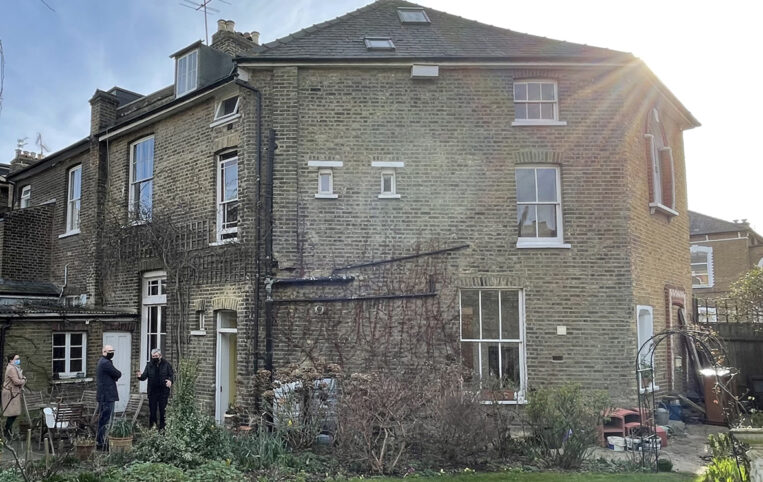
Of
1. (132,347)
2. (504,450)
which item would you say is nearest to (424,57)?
(504,450)

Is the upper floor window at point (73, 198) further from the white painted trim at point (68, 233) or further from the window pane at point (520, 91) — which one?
the window pane at point (520, 91)

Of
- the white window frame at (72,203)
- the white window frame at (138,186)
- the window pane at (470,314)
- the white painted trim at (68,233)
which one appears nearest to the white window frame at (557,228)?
the window pane at (470,314)

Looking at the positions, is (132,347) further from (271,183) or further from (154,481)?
(154,481)

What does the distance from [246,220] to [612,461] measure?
8326 mm

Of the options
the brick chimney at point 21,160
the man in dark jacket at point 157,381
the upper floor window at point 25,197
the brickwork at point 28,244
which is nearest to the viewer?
the man in dark jacket at point 157,381

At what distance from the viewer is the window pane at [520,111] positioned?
42.2 feet

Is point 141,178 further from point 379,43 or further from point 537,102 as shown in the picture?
point 537,102

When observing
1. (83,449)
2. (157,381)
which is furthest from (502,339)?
(83,449)

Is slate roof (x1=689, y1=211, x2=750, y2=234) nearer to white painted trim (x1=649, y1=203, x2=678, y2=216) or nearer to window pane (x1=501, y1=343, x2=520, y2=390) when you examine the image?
white painted trim (x1=649, y1=203, x2=678, y2=216)

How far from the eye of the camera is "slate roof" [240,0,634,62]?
41.6 ft

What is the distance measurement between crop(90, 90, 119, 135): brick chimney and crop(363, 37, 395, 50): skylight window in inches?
346

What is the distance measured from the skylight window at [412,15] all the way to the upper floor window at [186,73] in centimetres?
516

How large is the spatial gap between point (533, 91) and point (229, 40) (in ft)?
25.9

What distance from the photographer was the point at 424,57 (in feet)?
41.0
